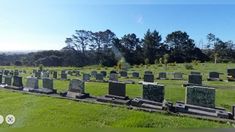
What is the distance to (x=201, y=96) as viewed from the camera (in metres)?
9.86

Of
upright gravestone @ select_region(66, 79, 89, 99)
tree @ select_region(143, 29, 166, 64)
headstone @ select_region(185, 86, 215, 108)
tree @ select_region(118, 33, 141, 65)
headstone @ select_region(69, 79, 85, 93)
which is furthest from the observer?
tree @ select_region(143, 29, 166, 64)

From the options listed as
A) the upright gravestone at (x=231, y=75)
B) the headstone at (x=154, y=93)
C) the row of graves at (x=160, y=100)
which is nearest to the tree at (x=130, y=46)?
the upright gravestone at (x=231, y=75)

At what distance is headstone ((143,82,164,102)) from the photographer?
10.3 metres

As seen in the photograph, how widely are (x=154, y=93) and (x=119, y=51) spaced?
15.4 m

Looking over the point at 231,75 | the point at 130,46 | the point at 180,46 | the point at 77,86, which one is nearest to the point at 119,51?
the point at 130,46

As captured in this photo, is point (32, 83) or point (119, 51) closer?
point (32, 83)

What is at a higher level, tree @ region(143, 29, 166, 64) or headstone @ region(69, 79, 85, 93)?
tree @ region(143, 29, 166, 64)

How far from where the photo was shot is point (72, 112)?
332 inches

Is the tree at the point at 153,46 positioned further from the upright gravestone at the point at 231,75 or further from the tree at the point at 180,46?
the upright gravestone at the point at 231,75

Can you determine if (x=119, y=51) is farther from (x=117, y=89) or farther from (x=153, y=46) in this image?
(x=117, y=89)

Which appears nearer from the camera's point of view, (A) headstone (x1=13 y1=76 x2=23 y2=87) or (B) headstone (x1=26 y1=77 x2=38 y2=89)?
(B) headstone (x1=26 y1=77 x2=38 y2=89)

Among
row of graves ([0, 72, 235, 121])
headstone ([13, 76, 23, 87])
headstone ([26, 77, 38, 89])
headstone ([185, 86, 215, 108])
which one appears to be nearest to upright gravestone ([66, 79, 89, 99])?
row of graves ([0, 72, 235, 121])

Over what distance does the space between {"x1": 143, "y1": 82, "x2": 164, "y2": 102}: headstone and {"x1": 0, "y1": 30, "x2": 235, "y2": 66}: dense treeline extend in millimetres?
8962

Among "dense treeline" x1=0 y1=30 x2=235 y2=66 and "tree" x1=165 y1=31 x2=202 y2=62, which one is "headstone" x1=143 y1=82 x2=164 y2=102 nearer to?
"dense treeline" x1=0 y1=30 x2=235 y2=66
